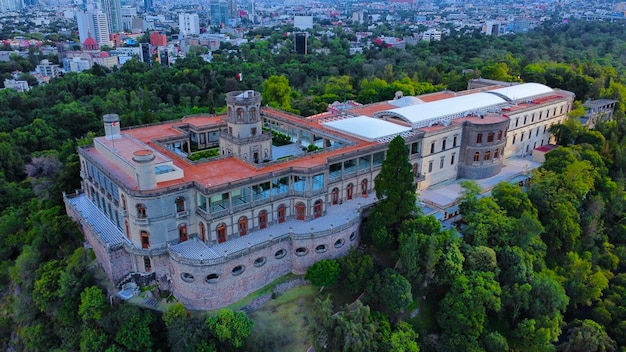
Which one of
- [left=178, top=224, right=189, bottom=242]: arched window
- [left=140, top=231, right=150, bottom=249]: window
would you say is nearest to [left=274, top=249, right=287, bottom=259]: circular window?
[left=178, top=224, right=189, bottom=242]: arched window

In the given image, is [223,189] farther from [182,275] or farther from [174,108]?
[174,108]

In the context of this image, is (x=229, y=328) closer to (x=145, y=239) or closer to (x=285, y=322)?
(x=285, y=322)

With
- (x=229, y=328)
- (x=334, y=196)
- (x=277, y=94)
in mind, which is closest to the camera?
(x=229, y=328)

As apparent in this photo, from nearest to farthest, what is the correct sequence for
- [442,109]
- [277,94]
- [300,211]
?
[300,211]
[442,109]
[277,94]

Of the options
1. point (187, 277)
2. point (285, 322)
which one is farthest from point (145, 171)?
point (285, 322)

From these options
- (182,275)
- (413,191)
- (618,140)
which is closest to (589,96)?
(618,140)

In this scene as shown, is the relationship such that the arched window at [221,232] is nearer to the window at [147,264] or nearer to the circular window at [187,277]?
the circular window at [187,277]

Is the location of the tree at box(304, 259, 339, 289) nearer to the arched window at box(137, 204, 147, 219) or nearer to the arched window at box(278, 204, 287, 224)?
the arched window at box(278, 204, 287, 224)
